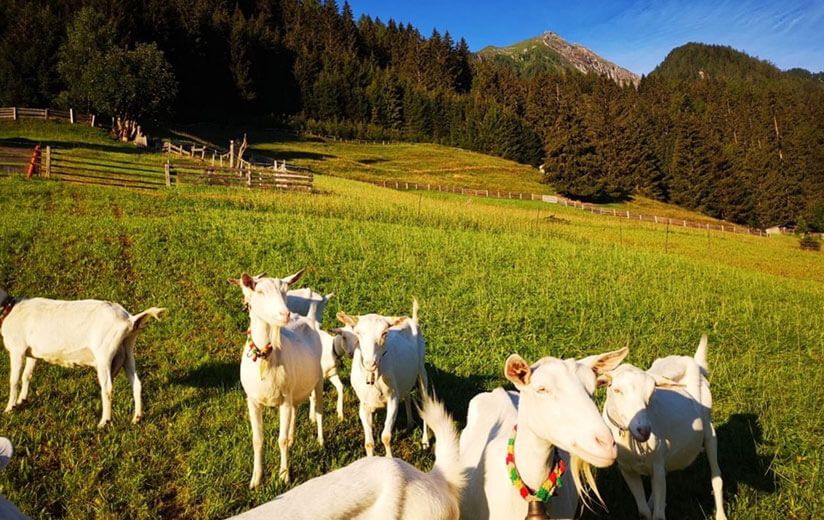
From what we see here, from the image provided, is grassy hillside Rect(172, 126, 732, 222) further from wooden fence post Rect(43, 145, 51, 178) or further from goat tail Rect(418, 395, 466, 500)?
goat tail Rect(418, 395, 466, 500)

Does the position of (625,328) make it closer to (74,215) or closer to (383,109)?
(74,215)

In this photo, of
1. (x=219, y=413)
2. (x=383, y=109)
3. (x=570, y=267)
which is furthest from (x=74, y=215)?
(x=383, y=109)

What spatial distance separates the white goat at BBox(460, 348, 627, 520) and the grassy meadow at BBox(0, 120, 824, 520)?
1130 mm

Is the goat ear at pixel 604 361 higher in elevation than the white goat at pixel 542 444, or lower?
higher

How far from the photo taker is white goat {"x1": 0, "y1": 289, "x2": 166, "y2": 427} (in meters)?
6.27

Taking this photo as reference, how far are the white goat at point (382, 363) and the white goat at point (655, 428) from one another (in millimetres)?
1993

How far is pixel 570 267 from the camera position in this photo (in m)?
16.0

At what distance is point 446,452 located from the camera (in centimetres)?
301

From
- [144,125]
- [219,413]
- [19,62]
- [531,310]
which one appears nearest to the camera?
[219,413]

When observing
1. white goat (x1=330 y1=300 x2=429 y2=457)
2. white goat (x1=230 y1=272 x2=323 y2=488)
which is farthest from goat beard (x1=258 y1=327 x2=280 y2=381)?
white goat (x1=330 y1=300 x2=429 y2=457)

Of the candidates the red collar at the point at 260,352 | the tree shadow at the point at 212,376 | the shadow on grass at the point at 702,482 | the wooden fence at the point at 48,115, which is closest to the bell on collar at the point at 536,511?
the shadow on grass at the point at 702,482

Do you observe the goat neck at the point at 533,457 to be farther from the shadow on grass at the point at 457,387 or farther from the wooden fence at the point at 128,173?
the wooden fence at the point at 128,173

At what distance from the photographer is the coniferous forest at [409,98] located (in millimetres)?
48906

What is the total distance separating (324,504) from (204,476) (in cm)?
339
